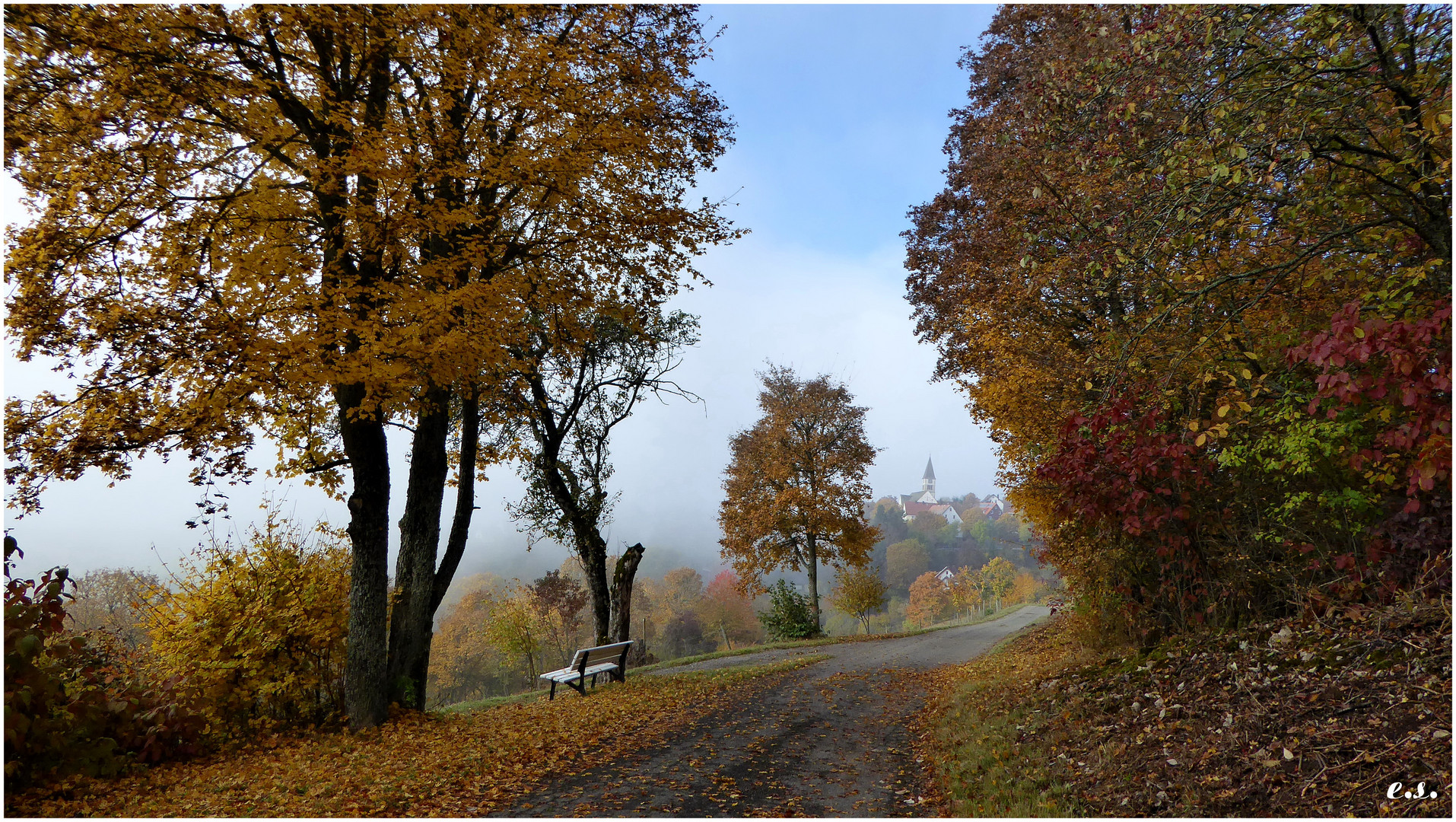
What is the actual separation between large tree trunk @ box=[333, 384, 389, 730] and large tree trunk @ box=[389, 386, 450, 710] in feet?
2.21

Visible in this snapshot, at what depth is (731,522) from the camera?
2450cm

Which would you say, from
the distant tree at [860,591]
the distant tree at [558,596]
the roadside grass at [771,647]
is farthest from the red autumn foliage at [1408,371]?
the distant tree at [558,596]

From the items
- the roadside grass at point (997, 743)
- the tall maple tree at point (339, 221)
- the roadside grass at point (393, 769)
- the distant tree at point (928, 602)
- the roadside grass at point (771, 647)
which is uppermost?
the tall maple tree at point (339, 221)

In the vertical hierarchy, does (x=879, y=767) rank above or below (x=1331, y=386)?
below

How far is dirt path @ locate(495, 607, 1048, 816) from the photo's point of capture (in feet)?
16.6

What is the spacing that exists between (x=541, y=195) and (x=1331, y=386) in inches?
303

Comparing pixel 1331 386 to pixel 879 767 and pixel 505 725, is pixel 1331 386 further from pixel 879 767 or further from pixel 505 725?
pixel 505 725

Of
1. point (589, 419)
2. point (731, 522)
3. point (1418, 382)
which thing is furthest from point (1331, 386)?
point (731, 522)

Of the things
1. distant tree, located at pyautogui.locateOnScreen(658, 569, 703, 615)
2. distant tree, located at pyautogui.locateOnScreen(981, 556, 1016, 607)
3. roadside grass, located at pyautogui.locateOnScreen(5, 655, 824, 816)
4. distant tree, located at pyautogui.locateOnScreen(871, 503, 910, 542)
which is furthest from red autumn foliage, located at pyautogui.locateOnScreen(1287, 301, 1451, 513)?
distant tree, located at pyautogui.locateOnScreen(871, 503, 910, 542)

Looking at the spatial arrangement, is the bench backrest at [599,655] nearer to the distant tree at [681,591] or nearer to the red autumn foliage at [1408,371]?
the red autumn foliage at [1408,371]

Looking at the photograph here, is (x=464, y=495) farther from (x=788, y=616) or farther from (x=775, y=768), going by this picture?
(x=788, y=616)

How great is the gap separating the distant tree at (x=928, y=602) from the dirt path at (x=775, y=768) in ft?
181

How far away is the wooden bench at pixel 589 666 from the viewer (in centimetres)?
1001

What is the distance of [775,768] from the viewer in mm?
6086
